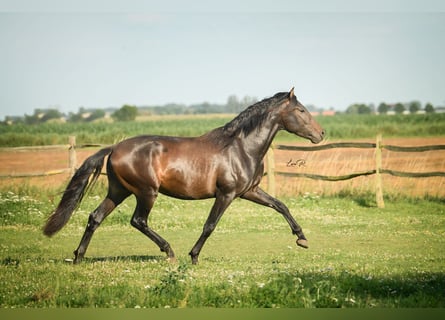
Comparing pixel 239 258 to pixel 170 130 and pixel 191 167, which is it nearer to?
pixel 191 167

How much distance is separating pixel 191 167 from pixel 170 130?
2143cm

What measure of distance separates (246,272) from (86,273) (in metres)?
1.51

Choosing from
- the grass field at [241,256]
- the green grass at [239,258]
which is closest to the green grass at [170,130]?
the grass field at [241,256]

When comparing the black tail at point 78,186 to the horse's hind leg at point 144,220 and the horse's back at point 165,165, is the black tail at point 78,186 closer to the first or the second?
the horse's back at point 165,165

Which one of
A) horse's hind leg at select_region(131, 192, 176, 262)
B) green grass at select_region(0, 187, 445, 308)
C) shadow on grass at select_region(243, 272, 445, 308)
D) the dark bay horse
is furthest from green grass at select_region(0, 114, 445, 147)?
shadow on grass at select_region(243, 272, 445, 308)

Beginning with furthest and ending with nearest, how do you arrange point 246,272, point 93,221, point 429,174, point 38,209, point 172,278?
point 429,174
point 38,209
point 93,221
point 246,272
point 172,278

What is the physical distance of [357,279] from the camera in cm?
531

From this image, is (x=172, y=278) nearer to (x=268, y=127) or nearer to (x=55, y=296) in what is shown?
(x=55, y=296)

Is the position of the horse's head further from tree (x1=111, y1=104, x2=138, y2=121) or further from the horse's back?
tree (x1=111, y1=104, x2=138, y2=121)

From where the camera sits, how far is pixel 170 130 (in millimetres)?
27656

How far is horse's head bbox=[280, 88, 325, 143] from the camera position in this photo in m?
6.50

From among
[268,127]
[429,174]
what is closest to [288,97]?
[268,127]

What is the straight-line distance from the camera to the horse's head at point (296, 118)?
6.50 meters

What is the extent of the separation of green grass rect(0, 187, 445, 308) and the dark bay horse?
1.60 ft
